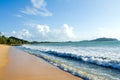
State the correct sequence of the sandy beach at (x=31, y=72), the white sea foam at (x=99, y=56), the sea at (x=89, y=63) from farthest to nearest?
1. the white sea foam at (x=99, y=56)
2. the sea at (x=89, y=63)
3. the sandy beach at (x=31, y=72)

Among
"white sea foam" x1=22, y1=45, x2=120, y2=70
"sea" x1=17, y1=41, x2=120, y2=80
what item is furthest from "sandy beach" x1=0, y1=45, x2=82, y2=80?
"white sea foam" x1=22, y1=45, x2=120, y2=70

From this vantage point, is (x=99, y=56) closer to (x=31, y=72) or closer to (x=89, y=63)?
(x=89, y=63)

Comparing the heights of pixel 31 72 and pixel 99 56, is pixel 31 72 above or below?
below

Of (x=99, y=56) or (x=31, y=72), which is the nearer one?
(x=31, y=72)

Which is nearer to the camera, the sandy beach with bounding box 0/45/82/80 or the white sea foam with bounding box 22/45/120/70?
the sandy beach with bounding box 0/45/82/80

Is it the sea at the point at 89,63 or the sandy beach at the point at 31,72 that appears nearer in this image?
the sandy beach at the point at 31,72

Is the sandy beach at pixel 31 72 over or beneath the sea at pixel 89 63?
beneath

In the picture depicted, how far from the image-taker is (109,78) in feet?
30.2

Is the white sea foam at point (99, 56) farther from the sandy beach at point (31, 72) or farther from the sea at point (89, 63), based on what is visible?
the sandy beach at point (31, 72)

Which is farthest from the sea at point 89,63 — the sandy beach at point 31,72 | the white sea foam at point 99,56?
the sandy beach at point 31,72

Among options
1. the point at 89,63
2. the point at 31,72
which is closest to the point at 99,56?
the point at 89,63

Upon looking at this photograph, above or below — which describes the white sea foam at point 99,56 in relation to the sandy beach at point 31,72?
A: above

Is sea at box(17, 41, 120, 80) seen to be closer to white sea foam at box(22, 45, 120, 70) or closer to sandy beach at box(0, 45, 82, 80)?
white sea foam at box(22, 45, 120, 70)

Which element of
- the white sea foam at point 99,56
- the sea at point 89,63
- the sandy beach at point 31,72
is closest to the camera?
the sandy beach at point 31,72
